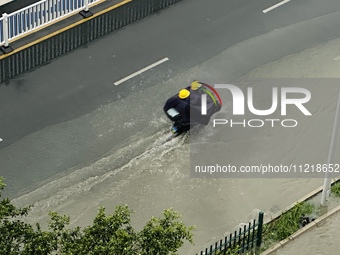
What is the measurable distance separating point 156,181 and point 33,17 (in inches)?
262

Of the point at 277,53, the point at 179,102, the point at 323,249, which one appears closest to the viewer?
the point at 323,249

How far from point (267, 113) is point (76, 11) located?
6.74 metres

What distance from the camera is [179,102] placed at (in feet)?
95.8

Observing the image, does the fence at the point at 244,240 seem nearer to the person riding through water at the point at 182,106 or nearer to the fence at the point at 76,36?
the person riding through water at the point at 182,106

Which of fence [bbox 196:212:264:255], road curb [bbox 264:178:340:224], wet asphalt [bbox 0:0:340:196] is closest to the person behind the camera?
fence [bbox 196:212:264:255]

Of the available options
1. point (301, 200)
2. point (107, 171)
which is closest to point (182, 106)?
point (107, 171)

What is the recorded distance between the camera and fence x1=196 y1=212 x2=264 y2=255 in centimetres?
2548

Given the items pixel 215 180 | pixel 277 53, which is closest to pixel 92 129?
pixel 215 180

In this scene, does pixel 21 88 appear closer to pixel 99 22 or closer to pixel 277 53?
pixel 99 22

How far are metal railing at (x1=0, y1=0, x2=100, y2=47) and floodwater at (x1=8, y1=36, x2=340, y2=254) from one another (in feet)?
11.5

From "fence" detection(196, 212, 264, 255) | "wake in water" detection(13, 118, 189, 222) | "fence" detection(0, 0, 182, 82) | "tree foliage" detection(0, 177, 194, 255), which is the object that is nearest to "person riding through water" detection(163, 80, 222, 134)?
"wake in water" detection(13, 118, 189, 222)

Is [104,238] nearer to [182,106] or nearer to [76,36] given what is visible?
[182,106]

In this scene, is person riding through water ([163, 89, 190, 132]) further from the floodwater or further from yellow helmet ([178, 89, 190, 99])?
the floodwater

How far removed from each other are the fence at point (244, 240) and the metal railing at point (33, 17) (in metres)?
9.15
